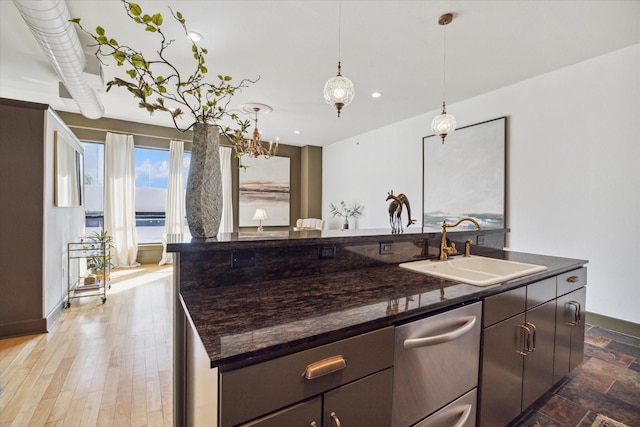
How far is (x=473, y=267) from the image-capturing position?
197cm

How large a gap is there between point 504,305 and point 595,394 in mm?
1333

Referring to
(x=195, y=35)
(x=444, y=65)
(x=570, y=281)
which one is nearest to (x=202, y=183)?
(x=195, y=35)

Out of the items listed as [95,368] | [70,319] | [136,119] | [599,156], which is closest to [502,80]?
[599,156]

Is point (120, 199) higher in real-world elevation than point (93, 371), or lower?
higher

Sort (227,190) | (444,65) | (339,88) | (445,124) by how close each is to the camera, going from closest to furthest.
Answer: (339,88) < (445,124) < (444,65) < (227,190)

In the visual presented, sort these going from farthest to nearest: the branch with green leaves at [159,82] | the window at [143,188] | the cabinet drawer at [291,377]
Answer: the window at [143,188], the branch with green leaves at [159,82], the cabinet drawer at [291,377]

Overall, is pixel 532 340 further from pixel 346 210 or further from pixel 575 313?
pixel 346 210

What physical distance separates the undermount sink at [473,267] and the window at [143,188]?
223 inches

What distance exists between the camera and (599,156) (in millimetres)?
2936

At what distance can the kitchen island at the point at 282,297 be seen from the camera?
2.55ft

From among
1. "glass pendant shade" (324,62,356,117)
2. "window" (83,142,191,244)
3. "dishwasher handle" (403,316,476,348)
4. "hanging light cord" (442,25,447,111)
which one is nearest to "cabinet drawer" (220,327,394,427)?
"dishwasher handle" (403,316,476,348)

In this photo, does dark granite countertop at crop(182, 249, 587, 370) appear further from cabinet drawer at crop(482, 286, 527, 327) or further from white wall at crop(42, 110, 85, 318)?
white wall at crop(42, 110, 85, 318)

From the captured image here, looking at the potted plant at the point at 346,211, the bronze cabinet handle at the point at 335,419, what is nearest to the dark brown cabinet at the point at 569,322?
the bronze cabinet handle at the point at 335,419

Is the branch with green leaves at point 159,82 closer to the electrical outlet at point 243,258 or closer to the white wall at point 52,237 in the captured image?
the electrical outlet at point 243,258
